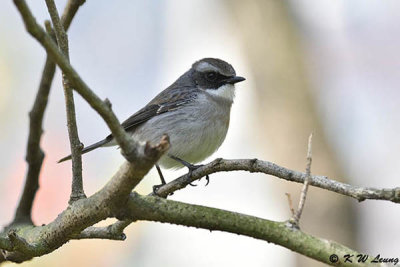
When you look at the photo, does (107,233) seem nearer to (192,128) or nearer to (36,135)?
(36,135)

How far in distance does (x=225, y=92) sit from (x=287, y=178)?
3.56 meters


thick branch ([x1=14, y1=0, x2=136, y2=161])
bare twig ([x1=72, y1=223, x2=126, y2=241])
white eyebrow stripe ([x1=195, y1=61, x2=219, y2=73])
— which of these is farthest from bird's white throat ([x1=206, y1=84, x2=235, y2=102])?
thick branch ([x1=14, y1=0, x2=136, y2=161])

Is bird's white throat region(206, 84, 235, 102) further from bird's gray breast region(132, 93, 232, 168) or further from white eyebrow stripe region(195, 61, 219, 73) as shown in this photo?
white eyebrow stripe region(195, 61, 219, 73)

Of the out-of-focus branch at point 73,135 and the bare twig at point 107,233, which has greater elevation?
the out-of-focus branch at point 73,135

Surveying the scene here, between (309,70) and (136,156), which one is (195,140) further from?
(309,70)

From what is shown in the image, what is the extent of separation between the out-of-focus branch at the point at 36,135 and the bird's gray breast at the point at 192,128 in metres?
1.67

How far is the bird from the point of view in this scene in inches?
242

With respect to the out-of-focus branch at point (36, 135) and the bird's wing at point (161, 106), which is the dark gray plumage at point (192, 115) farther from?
the out-of-focus branch at point (36, 135)

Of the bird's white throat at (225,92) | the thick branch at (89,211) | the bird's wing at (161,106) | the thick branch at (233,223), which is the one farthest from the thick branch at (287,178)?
the bird's white throat at (225,92)

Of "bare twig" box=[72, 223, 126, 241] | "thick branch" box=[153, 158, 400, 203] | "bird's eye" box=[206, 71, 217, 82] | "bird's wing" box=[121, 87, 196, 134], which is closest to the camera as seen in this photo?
"thick branch" box=[153, 158, 400, 203]

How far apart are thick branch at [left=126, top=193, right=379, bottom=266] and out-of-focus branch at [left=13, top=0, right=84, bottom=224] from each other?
5.19 ft

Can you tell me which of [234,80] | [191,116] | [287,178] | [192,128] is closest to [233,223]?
[287,178]

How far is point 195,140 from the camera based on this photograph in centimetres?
610

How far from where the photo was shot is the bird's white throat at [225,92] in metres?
6.79
